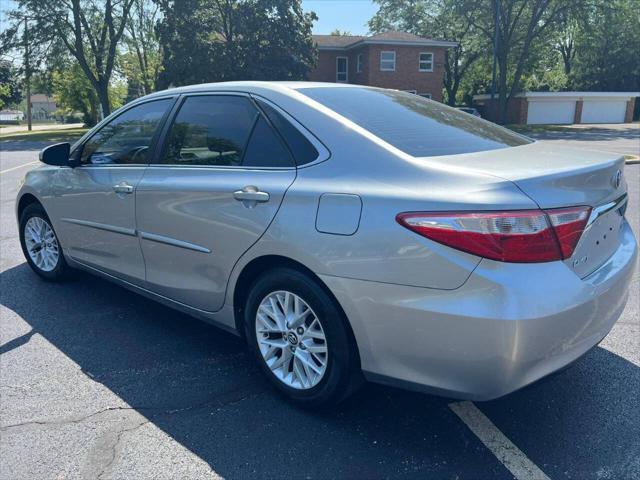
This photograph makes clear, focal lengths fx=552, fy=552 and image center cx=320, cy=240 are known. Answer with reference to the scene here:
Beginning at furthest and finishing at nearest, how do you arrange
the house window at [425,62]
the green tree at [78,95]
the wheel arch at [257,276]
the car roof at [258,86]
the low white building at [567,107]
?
the green tree at [78,95] < the low white building at [567,107] < the house window at [425,62] < the car roof at [258,86] < the wheel arch at [257,276]

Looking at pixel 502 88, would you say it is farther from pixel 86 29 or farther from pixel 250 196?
pixel 250 196

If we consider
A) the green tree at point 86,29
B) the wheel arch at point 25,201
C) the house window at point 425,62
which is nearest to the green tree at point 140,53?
the green tree at point 86,29

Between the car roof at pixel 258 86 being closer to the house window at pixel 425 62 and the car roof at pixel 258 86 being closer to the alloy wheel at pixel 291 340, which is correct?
the alloy wheel at pixel 291 340

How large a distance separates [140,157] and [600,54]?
5807cm

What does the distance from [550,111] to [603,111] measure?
18.4ft

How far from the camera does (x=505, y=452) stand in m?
2.55

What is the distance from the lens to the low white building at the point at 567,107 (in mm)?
43312

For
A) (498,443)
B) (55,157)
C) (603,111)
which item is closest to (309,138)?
(498,443)

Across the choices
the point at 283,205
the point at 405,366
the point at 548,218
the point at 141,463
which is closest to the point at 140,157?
the point at 283,205

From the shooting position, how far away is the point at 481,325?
2.17m

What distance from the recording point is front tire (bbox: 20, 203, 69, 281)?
477 cm

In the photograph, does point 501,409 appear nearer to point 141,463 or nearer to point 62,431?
point 141,463

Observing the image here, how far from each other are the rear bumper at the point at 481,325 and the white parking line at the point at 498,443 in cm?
41

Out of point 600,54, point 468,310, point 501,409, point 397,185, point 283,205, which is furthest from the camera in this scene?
point 600,54
